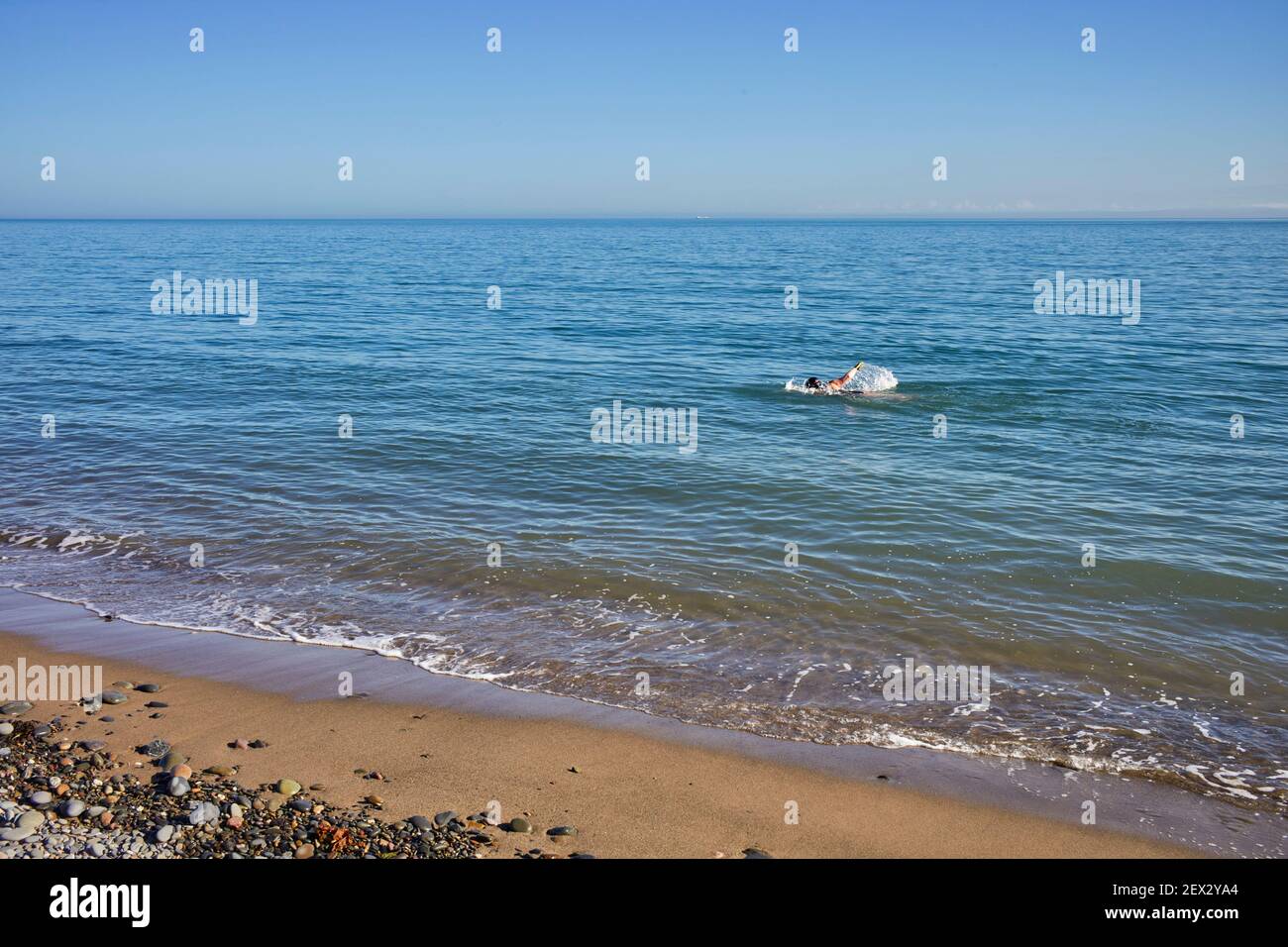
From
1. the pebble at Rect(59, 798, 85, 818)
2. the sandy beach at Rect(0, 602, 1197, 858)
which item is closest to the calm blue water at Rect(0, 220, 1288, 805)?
the sandy beach at Rect(0, 602, 1197, 858)

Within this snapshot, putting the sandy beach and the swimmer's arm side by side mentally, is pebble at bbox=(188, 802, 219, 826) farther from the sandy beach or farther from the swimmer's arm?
the swimmer's arm

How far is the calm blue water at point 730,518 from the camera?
381 inches

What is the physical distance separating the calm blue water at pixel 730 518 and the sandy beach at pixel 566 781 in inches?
40.9

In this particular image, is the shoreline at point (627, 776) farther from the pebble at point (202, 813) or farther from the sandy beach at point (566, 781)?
the pebble at point (202, 813)

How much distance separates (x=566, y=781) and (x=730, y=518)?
7.52 m

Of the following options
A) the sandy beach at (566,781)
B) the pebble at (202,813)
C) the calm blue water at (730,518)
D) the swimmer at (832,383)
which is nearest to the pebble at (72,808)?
the sandy beach at (566,781)

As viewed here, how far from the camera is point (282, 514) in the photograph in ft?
48.4

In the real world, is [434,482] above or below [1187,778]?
above

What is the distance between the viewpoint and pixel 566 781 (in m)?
7.64

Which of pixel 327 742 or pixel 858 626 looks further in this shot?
pixel 858 626

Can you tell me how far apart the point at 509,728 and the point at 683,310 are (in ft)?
114

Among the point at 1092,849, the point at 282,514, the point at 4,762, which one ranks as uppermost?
the point at 282,514
